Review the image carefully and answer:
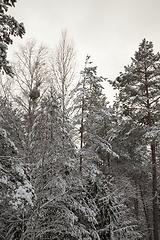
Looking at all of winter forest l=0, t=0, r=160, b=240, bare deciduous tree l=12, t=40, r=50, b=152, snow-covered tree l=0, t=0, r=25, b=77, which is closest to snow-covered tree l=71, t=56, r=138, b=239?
winter forest l=0, t=0, r=160, b=240

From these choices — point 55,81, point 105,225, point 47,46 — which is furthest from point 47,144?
point 47,46

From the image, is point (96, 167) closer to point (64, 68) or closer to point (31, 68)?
point (64, 68)

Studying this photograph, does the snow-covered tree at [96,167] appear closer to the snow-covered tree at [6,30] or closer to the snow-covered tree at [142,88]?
the snow-covered tree at [142,88]

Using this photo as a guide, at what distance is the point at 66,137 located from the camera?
21.8 feet

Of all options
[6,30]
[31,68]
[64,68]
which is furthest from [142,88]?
[6,30]

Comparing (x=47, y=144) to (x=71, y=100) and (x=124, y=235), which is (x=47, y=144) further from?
(x=124, y=235)

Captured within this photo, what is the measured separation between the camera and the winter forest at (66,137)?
15.8 ft

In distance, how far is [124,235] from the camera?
789 cm

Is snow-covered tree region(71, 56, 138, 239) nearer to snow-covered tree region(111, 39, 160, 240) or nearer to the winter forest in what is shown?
the winter forest

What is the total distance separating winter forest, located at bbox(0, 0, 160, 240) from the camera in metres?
4.80

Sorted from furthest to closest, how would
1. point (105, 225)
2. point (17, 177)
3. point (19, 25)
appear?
point (105, 225) → point (19, 25) → point (17, 177)

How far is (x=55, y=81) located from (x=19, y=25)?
4.19m

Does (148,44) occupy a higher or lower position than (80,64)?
higher

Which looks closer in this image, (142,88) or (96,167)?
(96,167)
